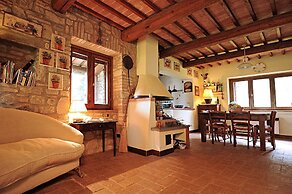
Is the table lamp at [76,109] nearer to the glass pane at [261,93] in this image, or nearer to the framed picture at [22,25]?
the framed picture at [22,25]

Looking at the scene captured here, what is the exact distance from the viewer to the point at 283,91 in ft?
17.8

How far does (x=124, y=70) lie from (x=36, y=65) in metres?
1.80

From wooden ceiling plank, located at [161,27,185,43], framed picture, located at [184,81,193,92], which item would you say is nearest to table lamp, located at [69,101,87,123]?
wooden ceiling plank, located at [161,27,185,43]

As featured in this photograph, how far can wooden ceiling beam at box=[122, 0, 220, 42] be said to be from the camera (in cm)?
265

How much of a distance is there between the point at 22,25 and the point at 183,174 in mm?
3143

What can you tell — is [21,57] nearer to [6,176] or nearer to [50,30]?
[50,30]

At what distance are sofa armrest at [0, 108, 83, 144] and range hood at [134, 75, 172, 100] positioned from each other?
5.64 feet

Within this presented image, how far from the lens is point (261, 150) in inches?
139

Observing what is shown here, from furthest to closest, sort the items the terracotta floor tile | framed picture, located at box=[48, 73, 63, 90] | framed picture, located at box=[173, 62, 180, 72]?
framed picture, located at box=[173, 62, 180, 72] → framed picture, located at box=[48, 73, 63, 90] → the terracotta floor tile

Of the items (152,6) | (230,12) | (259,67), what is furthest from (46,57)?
(259,67)

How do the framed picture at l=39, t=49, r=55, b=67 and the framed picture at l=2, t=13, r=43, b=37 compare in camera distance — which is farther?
the framed picture at l=39, t=49, r=55, b=67

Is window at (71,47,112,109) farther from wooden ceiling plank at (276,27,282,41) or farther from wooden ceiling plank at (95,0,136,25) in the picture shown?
wooden ceiling plank at (276,27,282,41)

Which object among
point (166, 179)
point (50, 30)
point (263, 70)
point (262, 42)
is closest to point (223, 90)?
point (263, 70)

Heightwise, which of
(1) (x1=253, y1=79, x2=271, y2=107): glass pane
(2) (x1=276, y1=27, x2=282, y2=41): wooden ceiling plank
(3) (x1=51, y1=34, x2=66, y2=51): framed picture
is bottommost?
(1) (x1=253, y1=79, x2=271, y2=107): glass pane
